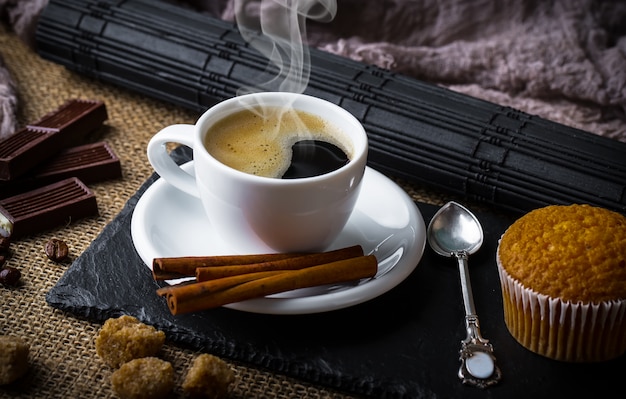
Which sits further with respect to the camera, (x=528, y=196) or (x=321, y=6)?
(x=321, y=6)

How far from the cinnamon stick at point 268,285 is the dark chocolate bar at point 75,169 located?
638 mm

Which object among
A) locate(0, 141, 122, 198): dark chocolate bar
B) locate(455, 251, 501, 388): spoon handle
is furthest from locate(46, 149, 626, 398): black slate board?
locate(0, 141, 122, 198): dark chocolate bar

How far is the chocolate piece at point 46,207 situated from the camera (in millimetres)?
1815

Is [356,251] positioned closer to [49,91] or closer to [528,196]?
[528,196]

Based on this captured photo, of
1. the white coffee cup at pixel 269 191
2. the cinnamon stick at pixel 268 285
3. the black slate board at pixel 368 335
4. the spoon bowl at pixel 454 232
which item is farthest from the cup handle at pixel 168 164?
the spoon bowl at pixel 454 232

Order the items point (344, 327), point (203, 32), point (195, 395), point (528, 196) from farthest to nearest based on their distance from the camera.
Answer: point (203, 32), point (528, 196), point (344, 327), point (195, 395)

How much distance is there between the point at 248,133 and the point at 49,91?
1.03 m

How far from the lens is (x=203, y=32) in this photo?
238 cm

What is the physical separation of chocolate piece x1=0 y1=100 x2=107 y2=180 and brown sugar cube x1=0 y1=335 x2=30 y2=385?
597 millimetres

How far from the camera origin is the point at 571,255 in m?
1.43

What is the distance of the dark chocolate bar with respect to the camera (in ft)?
6.39

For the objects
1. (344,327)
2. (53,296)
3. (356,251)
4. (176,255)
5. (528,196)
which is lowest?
(53,296)

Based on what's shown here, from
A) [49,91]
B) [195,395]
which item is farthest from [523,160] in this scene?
[49,91]

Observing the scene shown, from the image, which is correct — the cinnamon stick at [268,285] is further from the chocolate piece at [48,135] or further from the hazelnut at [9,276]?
the chocolate piece at [48,135]
